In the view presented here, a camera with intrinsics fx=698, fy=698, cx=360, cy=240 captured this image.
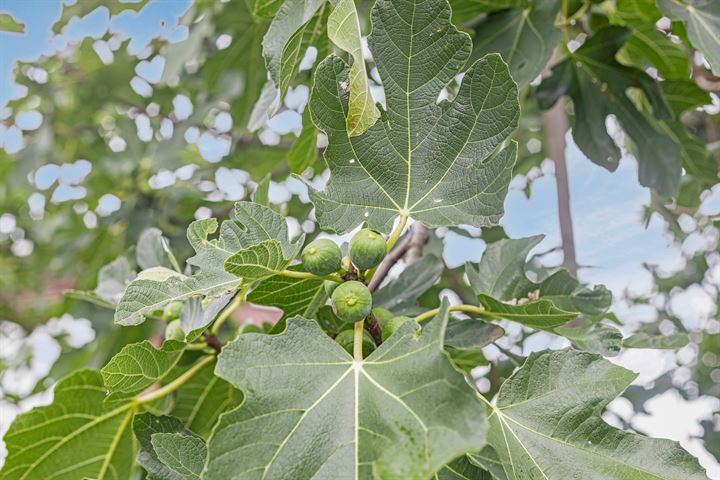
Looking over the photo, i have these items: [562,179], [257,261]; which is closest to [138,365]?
[257,261]

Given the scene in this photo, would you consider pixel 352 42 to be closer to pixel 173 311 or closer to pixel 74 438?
pixel 173 311

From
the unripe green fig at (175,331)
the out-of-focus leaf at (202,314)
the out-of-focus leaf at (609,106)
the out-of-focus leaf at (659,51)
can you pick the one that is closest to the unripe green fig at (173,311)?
the unripe green fig at (175,331)

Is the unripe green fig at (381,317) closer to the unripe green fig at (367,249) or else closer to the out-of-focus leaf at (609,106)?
the unripe green fig at (367,249)

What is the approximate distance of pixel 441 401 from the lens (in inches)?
17.7

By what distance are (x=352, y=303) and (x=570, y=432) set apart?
0.21 m

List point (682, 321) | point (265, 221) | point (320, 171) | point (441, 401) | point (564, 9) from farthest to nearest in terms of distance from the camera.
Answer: point (682, 321) < point (320, 171) < point (564, 9) < point (265, 221) < point (441, 401)

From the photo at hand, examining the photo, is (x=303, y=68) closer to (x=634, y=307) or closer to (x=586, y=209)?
(x=586, y=209)

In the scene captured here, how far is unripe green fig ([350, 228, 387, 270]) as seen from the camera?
0.61 metres

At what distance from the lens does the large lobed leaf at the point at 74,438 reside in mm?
818

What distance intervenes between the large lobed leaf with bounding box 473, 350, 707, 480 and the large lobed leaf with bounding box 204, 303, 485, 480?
13cm

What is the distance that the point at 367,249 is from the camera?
61cm

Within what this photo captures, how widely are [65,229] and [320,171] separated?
37.4 inches

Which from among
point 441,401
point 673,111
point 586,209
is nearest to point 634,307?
point 586,209

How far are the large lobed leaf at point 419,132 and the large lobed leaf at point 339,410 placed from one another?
147 mm
